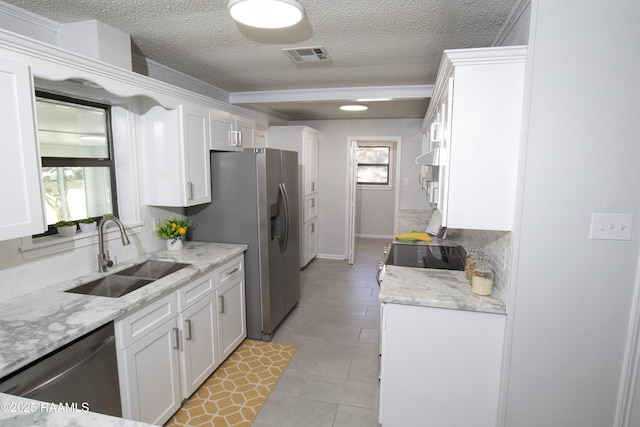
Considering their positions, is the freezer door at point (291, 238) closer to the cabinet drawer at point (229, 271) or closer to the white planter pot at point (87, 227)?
the cabinet drawer at point (229, 271)

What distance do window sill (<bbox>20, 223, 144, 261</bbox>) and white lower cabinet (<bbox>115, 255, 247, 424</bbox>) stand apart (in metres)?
Result: 0.66

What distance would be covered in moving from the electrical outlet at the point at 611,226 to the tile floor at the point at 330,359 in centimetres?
165

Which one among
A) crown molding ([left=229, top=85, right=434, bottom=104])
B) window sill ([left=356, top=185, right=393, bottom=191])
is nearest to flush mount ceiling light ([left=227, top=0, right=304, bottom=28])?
crown molding ([left=229, top=85, right=434, bottom=104])

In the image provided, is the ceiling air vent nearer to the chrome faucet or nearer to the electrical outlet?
the chrome faucet

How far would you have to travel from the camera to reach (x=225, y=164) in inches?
123

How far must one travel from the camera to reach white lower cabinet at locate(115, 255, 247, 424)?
189 cm

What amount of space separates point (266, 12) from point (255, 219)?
5.75ft

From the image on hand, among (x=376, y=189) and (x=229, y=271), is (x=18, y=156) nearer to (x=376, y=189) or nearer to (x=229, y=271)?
(x=229, y=271)

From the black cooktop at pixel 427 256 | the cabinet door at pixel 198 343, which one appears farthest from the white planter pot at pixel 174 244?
the black cooktop at pixel 427 256

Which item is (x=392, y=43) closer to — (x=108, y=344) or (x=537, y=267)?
(x=537, y=267)

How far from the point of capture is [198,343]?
2.49 meters

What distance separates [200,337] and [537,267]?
6.99 ft

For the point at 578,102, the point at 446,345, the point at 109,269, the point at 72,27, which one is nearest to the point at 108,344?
the point at 109,269

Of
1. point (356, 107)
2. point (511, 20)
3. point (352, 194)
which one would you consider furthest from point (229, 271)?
point (352, 194)
